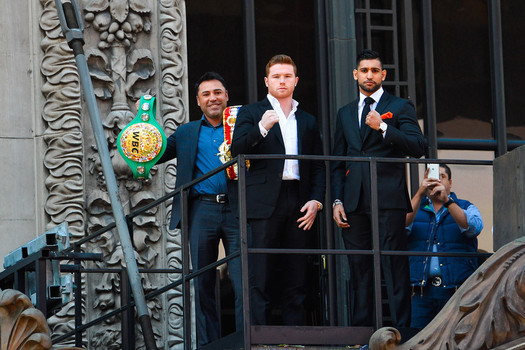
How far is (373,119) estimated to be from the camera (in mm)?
11141

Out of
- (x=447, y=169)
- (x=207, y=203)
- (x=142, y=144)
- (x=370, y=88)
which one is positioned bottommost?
(x=207, y=203)

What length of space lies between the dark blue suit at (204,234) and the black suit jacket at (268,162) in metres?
0.47

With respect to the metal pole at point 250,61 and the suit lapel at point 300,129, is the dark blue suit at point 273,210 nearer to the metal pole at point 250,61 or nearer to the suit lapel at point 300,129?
the suit lapel at point 300,129

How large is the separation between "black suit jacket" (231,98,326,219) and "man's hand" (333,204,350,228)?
0.16 meters

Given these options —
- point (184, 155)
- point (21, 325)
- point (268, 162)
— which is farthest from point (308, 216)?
point (21, 325)

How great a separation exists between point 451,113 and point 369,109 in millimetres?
3652

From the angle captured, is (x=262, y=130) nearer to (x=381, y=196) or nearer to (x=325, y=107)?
(x=381, y=196)

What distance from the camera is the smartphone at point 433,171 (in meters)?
11.5

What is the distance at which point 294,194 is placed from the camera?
37.1ft

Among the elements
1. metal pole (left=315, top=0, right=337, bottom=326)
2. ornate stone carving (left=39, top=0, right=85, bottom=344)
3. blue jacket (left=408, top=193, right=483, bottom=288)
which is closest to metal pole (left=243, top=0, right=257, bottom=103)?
metal pole (left=315, top=0, right=337, bottom=326)

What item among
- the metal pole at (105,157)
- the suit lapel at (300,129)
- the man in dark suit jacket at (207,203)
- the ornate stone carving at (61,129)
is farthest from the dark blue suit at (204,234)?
the ornate stone carving at (61,129)

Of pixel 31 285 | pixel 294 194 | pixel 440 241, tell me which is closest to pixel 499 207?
pixel 440 241

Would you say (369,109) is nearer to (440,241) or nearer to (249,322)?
(440,241)

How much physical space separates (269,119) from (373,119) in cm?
81
